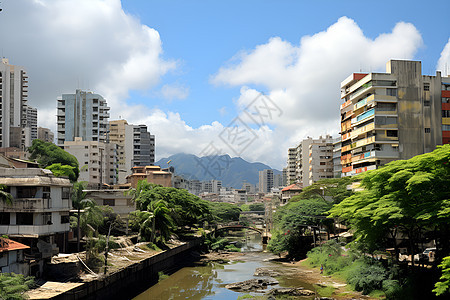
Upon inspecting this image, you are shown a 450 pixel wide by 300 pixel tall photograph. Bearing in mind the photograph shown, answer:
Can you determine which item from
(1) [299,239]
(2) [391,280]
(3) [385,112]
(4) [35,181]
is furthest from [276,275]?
(4) [35,181]

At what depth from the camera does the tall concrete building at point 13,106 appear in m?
125

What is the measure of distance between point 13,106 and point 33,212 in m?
110

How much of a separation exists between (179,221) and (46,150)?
33360 mm

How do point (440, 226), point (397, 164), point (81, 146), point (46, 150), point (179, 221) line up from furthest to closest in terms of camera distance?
point (81, 146) → point (46, 150) → point (179, 221) → point (397, 164) → point (440, 226)

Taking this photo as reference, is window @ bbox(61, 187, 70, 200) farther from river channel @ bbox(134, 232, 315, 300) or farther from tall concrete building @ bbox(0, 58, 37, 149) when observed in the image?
tall concrete building @ bbox(0, 58, 37, 149)

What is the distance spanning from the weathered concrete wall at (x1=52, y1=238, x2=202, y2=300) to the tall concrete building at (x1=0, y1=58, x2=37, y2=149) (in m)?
83.0

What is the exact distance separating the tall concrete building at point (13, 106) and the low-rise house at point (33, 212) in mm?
97039

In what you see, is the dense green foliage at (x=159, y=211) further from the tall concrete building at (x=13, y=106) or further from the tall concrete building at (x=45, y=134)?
the tall concrete building at (x=45, y=134)

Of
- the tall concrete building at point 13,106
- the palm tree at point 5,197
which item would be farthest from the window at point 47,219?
the tall concrete building at point 13,106

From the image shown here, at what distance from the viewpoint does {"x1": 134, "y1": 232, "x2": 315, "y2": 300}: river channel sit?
4756cm

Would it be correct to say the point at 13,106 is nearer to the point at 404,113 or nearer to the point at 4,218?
the point at 4,218

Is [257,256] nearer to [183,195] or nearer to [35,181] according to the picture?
[183,195]

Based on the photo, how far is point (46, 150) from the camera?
295ft

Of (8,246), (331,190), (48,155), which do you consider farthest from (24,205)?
(48,155)
